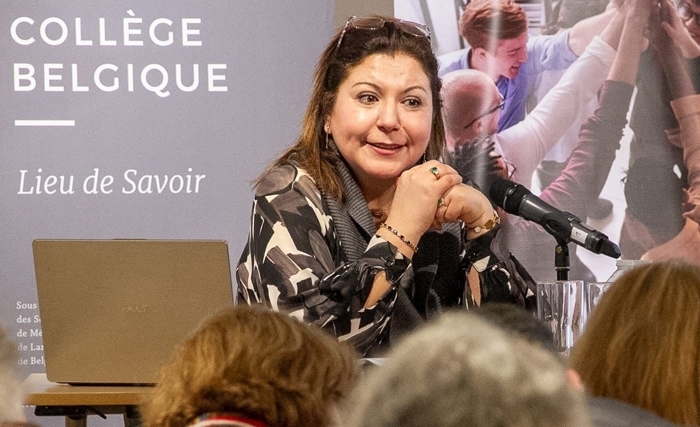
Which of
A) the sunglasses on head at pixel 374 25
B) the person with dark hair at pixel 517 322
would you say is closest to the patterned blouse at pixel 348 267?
the sunglasses on head at pixel 374 25

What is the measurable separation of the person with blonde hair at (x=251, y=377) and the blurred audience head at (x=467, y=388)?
0.47m

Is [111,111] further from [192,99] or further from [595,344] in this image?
[595,344]

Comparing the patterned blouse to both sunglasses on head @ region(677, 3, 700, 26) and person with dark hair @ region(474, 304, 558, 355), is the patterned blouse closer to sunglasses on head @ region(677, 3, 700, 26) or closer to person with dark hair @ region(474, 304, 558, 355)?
person with dark hair @ region(474, 304, 558, 355)

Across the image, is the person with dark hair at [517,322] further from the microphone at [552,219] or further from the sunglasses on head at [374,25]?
the sunglasses on head at [374,25]

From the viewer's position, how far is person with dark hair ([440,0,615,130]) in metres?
4.07

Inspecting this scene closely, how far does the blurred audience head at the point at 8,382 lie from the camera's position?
3.13 feet

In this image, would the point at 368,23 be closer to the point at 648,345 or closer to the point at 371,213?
the point at 371,213

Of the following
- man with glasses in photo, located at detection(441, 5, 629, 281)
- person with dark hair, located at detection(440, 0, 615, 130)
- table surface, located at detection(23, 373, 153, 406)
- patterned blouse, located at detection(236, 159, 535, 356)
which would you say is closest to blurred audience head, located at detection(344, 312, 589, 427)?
patterned blouse, located at detection(236, 159, 535, 356)

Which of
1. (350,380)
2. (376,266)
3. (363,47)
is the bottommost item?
(376,266)

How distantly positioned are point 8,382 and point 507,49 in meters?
3.34

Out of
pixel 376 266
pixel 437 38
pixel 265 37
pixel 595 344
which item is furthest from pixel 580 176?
pixel 595 344

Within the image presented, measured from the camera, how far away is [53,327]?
249cm

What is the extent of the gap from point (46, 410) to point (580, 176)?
2341 millimetres

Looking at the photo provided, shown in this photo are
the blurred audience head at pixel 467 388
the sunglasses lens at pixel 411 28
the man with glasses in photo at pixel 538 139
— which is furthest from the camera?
the man with glasses in photo at pixel 538 139
